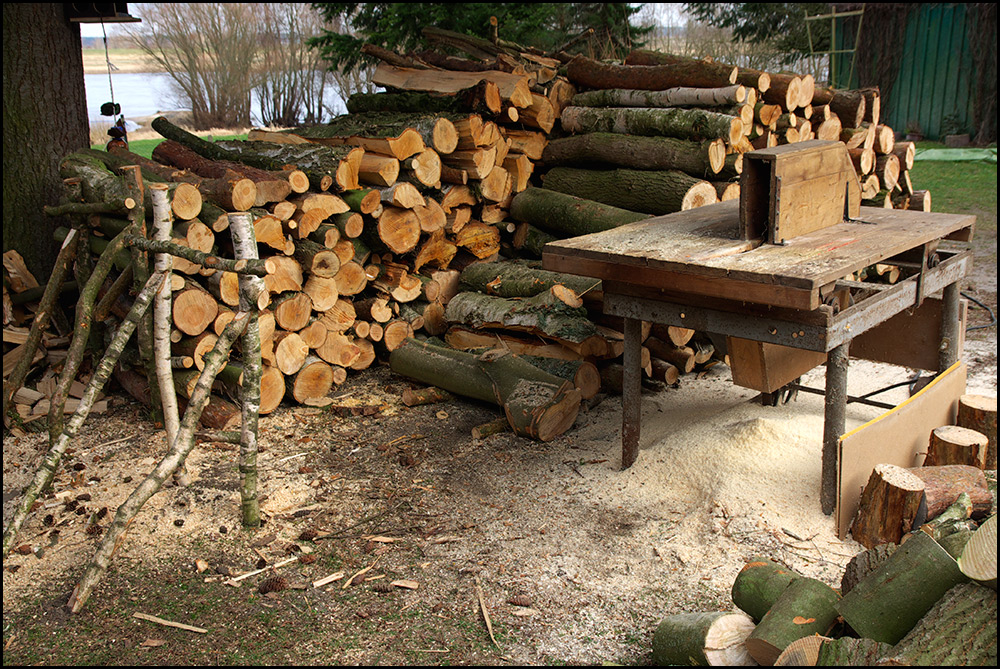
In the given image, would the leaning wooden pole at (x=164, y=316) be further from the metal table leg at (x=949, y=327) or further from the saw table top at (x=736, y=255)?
the metal table leg at (x=949, y=327)

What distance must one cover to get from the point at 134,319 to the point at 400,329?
230 cm

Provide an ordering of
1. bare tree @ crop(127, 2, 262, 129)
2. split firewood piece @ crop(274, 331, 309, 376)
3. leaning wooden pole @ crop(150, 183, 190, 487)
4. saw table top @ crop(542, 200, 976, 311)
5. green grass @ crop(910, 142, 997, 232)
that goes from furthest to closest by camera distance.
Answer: bare tree @ crop(127, 2, 262, 129) < green grass @ crop(910, 142, 997, 232) < split firewood piece @ crop(274, 331, 309, 376) < leaning wooden pole @ crop(150, 183, 190, 487) < saw table top @ crop(542, 200, 976, 311)

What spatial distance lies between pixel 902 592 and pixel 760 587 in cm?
47

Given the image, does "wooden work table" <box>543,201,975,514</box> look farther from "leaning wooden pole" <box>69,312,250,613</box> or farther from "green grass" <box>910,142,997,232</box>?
"green grass" <box>910,142,997,232</box>

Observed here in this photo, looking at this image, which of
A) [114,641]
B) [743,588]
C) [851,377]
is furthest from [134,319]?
[851,377]

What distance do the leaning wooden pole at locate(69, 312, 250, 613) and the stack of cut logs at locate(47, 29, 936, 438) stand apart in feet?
3.99

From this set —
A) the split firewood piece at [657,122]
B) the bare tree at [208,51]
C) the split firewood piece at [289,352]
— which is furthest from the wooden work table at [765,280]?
the bare tree at [208,51]

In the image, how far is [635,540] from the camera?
375 centimetres

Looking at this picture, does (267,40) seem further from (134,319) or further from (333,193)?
(134,319)

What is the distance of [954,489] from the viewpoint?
340 centimetres

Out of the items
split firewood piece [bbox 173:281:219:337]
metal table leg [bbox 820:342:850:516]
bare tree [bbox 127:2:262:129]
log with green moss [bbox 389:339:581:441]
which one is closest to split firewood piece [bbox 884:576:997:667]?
metal table leg [bbox 820:342:850:516]

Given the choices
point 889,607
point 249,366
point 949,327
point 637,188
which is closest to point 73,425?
point 249,366

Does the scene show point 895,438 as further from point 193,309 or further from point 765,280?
point 193,309

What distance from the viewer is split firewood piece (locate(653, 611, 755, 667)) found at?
2.63m
